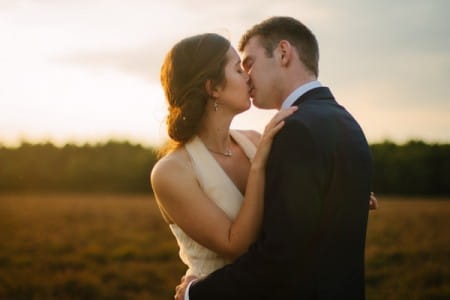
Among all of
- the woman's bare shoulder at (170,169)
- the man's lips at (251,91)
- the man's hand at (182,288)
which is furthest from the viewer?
the man's lips at (251,91)

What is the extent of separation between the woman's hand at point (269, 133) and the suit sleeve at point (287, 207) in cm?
13

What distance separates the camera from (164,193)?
12.9ft

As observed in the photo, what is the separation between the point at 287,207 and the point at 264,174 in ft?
1.91

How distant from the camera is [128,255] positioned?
61.1ft

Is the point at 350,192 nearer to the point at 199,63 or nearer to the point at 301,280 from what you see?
the point at 301,280

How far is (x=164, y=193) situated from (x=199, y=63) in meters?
0.87

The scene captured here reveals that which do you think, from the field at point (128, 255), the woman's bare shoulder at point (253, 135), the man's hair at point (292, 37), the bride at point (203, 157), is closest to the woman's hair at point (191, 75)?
the bride at point (203, 157)

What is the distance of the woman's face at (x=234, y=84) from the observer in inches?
164

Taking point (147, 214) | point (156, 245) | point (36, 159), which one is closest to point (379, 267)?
point (156, 245)

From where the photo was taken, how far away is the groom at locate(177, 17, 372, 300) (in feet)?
9.95

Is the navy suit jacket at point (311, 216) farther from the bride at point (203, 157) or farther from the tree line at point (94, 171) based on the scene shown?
the tree line at point (94, 171)

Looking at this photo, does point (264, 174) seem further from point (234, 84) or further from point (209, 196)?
point (234, 84)

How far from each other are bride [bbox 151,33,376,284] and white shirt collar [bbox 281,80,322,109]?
1.72ft

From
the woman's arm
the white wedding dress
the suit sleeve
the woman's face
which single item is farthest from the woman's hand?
the woman's face
